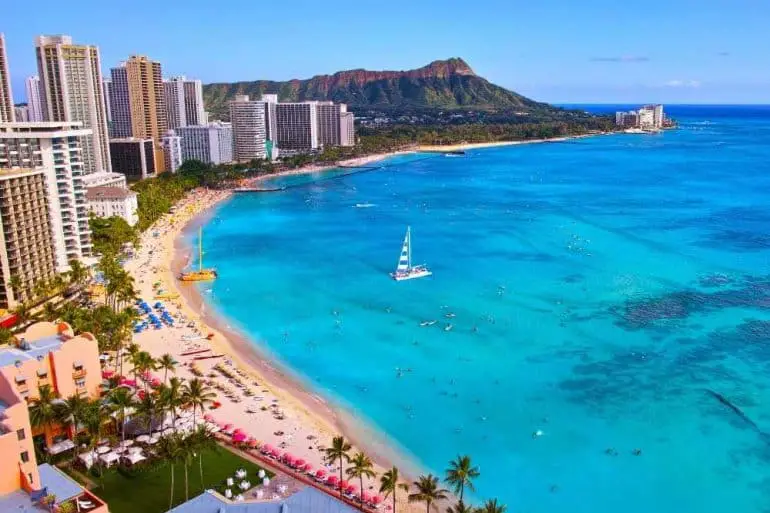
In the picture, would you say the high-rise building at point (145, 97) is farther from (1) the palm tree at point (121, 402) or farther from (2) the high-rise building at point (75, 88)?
(1) the palm tree at point (121, 402)

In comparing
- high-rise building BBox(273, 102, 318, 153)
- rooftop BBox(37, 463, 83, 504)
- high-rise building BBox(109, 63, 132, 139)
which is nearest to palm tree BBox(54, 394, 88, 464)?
rooftop BBox(37, 463, 83, 504)

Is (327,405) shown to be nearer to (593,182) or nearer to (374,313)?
(374,313)

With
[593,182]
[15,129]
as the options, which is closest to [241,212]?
[15,129]

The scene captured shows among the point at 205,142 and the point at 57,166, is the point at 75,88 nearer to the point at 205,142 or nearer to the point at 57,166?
the point at 205,142

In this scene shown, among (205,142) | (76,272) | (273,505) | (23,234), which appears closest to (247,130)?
(205,142)

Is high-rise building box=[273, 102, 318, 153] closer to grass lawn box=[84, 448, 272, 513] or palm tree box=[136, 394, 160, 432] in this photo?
palm tree box=[136, 394, 160, 432]
